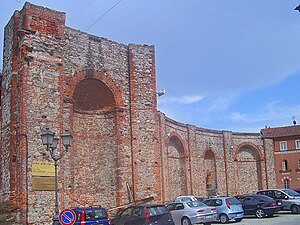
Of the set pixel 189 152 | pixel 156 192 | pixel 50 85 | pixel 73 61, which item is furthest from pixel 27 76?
pixel 189 152

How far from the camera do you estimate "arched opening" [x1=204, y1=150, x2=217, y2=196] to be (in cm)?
3706

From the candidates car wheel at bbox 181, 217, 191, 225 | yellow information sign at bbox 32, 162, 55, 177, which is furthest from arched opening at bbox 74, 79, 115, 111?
car wheel at bbox 181, 217, 191, 225

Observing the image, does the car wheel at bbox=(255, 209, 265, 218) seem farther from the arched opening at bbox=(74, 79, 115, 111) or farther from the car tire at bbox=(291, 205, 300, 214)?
the arched opening at bbox=(74, 79, 115, 111)

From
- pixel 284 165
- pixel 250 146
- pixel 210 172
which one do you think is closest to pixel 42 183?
pixel 210 172

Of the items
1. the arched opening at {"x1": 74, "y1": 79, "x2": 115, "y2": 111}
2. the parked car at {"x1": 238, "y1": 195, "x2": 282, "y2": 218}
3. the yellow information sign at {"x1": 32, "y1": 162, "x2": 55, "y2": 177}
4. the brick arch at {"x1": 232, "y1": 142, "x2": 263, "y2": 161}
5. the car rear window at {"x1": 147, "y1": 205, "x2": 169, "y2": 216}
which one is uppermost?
the arched opening at {"x1": 74, "y1": 79, "x2": 115, "y2": 111}

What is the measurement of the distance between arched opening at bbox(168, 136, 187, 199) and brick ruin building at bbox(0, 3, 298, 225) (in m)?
9.35

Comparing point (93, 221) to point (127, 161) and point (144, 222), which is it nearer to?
A: point (144, 222)

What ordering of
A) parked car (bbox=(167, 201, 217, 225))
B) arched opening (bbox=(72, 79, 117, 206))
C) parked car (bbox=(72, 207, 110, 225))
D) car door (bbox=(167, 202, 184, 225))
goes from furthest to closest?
arched opening (bbox=(72, 79, 117, 206)), car door (bbox=(167, 202, 184, 225)), parked car (bbox=(167, 201, 217, 225)), parked car (bbox=(72, 207, 110, 225))

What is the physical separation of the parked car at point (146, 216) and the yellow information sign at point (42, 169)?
3774 mm

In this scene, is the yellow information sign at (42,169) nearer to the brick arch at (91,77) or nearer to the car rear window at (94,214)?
the brick arch at (91,77)

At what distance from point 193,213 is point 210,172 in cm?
2010

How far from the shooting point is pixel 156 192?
20.9m

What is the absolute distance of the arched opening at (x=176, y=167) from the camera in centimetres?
3118

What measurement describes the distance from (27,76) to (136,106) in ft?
19.5
